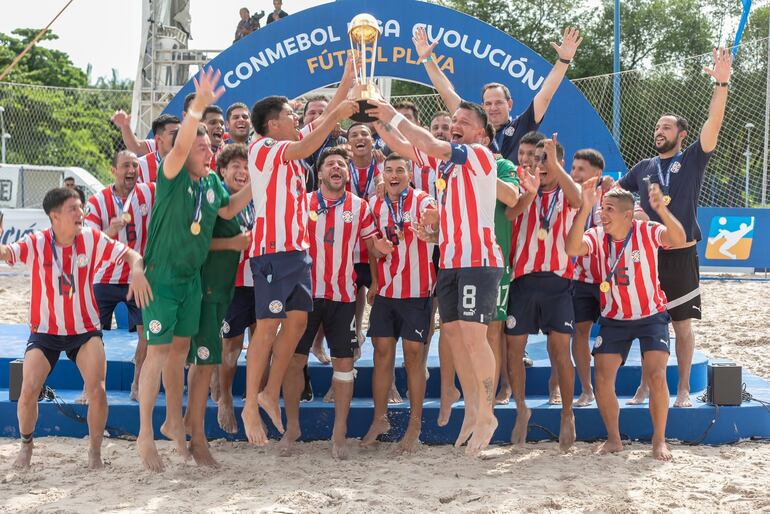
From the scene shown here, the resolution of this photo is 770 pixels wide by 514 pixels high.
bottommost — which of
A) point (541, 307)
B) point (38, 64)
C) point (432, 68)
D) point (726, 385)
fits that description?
Result: point (726, 385)

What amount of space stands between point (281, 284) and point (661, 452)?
9.09ft

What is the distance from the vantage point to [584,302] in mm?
6418

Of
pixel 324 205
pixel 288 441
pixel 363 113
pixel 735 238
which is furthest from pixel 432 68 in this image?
pixel 735 238

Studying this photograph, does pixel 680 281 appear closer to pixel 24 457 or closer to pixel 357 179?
pixel 357 179

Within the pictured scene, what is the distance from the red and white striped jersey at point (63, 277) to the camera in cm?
538

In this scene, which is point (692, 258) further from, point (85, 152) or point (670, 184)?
point (85, 152)

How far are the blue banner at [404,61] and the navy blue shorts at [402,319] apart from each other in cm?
322

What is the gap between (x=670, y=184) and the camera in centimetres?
655

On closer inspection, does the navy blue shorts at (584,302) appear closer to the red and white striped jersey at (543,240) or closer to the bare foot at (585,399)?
the red and white striped jersey at (543,240)

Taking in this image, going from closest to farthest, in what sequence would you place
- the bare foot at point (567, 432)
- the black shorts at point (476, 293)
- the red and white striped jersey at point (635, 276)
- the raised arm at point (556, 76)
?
the black shorts at point (476, 293)
the red and white striped jersey at point (635, 276)
the bare foot at point (567, 432)
the raised arm at point (556, 76)

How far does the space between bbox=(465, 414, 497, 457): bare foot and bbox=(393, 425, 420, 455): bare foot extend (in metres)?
0.95

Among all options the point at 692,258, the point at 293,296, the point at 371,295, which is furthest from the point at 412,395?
the point at 692,258

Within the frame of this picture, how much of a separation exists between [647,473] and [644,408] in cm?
95

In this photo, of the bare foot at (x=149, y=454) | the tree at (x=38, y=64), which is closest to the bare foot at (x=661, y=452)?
the bare foot at (x=149, y=454)
